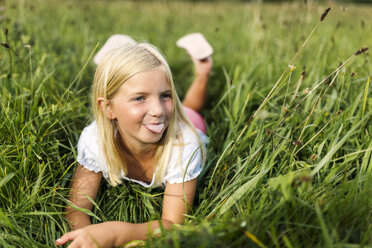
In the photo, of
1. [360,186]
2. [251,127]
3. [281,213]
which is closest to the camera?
[281,213]

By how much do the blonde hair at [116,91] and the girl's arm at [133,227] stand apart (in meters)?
0.15

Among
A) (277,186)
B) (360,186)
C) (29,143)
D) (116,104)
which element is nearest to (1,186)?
(29,143)

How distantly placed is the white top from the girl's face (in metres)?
0.17

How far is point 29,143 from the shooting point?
61.5 inches

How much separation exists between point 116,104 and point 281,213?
88 centimetres

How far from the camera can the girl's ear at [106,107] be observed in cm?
160

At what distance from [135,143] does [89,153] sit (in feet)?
0.80

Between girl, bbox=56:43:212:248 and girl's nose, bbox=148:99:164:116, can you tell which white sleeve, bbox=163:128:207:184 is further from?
girl's nose, bbox=148:99:164:116

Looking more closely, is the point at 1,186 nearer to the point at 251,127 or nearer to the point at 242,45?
the point at 251,127

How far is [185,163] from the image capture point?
5.35 feet

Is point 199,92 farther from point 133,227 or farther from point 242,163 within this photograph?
point 133,227

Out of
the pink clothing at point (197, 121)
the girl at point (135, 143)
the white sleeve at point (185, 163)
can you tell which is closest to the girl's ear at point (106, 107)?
the girl at point (135, 143)

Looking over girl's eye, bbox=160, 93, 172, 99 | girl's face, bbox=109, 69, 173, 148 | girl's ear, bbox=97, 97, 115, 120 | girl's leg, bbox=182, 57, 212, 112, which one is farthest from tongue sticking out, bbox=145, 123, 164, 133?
girl's leg, bbox=182, 57, 212, 112

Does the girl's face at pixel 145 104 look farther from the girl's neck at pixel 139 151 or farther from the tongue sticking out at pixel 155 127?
the girl's neck at pixel 139 151
